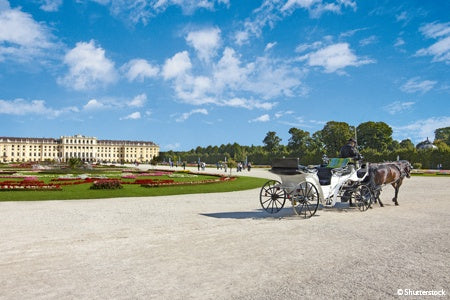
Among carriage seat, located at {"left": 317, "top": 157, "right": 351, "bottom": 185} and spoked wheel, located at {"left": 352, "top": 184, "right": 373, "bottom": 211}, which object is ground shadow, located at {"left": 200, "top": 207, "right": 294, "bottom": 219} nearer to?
carriage seat, located at {"left": 317, "top": 157, "right": 351, "bottom": 185}

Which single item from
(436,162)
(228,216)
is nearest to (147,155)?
(436,162)

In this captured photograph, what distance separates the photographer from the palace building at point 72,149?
522 ft

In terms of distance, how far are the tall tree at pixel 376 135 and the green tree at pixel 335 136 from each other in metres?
2.78

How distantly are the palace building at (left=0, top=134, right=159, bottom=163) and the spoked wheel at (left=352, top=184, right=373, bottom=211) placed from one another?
148 m

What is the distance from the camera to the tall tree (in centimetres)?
6538

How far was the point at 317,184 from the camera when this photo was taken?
973cm

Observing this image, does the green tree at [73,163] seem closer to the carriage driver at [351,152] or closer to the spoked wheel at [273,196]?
the spoked wheel at [273,196]

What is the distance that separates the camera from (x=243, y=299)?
3883mm

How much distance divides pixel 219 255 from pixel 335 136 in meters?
65.4

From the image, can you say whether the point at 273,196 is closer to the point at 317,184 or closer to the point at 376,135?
the point at 317,184

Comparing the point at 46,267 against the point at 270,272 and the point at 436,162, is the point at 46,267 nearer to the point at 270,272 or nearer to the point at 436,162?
the point at 270,272

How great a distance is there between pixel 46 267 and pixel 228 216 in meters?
5.32

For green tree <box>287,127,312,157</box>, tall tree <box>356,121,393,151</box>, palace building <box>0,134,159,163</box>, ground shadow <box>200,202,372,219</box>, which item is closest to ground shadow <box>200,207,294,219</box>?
Answer: ground shadow <box>200,202,372,219</box>

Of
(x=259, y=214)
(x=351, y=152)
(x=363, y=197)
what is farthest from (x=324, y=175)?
(x=259, y=214)
